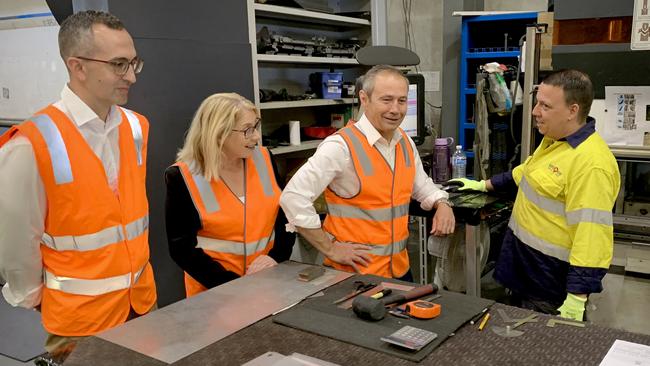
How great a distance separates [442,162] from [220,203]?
6.57 ft

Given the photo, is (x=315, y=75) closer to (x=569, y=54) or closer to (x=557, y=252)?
(x=569, y=54)

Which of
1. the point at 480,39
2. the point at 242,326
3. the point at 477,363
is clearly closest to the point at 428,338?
the point at 477,363

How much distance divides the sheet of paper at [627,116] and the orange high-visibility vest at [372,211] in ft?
4.64

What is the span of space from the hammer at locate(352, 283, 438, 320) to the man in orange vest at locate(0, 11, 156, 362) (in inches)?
29.9

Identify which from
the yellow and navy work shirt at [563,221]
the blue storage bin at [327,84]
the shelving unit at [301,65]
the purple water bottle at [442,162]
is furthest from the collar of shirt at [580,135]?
A: the blue storage bin at [327,84]

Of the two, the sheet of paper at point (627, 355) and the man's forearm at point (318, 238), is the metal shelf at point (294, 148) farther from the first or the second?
the sheet of paper at point (627, 355)

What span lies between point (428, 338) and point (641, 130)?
2167 mm

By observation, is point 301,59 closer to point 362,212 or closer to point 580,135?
point 362,212

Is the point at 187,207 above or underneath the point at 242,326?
above

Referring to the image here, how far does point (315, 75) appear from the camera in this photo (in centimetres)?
391

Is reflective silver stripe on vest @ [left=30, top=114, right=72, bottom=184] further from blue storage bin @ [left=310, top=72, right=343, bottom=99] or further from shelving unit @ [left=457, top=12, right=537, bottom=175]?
shelving unit @ [left=457, top=12, right=537, bottom=175]

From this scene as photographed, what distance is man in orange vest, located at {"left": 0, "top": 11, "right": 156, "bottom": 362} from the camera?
142 centimetres

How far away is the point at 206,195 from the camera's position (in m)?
1.76

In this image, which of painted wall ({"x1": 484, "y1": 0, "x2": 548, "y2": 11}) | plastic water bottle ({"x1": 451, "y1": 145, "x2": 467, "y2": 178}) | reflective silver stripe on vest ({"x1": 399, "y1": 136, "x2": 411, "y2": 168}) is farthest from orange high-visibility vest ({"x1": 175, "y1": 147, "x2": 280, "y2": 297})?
painted wall ({"x1": 484, "y1": 0, "x2": 548, "y2": 11})
